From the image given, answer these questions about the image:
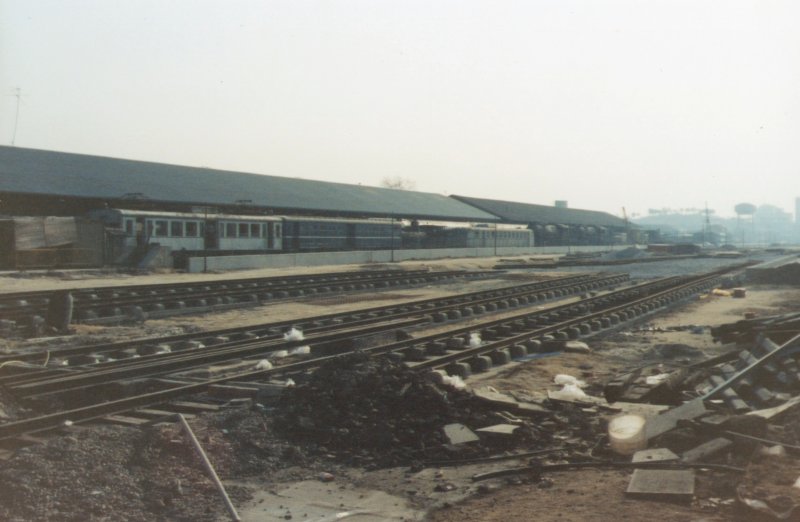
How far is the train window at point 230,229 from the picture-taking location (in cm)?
3772

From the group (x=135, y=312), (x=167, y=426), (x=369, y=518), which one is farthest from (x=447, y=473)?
(x=135, y=312)

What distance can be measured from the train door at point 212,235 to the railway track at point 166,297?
9.38m

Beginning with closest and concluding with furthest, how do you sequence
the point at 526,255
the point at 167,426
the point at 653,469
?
1. the point at 653,469
2. the point at 167,426
3. the point at 526,255

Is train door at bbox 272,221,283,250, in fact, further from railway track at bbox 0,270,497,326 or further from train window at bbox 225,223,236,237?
railway track at bbox 0,270,497,326

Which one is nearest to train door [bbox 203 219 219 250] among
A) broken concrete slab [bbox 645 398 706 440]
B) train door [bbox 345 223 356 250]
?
train door [bbox 345 223 356 250]

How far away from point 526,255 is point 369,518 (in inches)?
2512

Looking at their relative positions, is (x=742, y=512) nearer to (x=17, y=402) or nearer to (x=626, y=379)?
(x=626, y=379)

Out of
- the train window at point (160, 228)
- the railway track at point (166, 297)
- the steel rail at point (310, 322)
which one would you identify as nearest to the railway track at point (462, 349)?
the steel rail at point (310, 322)

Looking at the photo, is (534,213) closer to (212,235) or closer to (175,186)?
(175,186)

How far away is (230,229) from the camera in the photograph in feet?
125

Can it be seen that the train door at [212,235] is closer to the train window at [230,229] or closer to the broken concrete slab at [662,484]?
the train window at [230,229]

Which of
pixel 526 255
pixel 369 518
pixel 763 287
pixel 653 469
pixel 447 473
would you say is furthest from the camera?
pixel 526 255

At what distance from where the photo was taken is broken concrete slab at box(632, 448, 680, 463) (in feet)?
19.2

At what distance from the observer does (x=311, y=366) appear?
1029 centimetres
